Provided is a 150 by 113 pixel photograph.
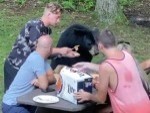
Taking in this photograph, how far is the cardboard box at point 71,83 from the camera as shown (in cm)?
447

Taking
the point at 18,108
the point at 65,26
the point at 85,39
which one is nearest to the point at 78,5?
the point at 65,26

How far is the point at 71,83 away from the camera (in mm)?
4512

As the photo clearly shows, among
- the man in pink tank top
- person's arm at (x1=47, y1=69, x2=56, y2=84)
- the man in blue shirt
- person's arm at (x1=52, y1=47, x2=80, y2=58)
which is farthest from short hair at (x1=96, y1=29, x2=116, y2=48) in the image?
person's arm at (x1=52, y1=47, x2=80, y2=58)

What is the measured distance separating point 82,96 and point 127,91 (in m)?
0.40

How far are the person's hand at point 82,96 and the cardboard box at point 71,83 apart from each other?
0.11 ft

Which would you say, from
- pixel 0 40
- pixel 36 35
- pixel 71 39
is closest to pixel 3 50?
pixel 0 40

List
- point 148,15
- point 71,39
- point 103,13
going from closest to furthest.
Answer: point 71,39 → point 103,13 → point 148,15

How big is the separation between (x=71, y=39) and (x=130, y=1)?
7.95m

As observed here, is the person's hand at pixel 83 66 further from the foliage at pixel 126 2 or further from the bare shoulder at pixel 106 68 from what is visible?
the foliage at pixel 126 2

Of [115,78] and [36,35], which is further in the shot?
[36,35]

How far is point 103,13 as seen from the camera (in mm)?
11789

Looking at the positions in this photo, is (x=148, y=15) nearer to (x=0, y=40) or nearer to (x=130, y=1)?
(x=130, y=1)

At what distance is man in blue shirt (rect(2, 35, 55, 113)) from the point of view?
495cm

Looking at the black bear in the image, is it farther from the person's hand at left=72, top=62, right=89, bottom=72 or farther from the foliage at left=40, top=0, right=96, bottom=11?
the foliage at left=40, top=0, right=96, bottom=11
